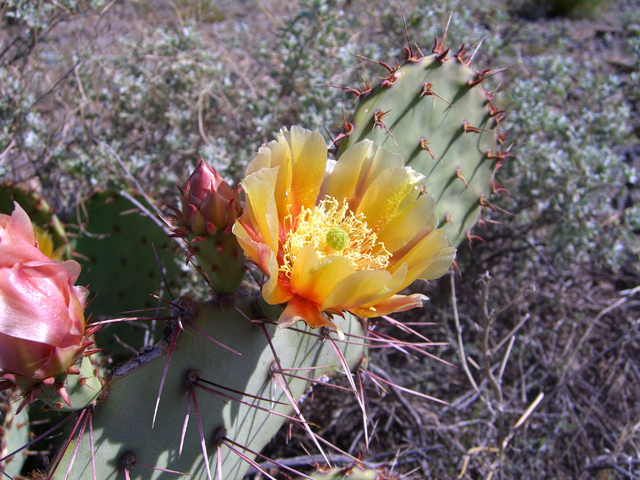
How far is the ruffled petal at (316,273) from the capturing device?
2.50 ft

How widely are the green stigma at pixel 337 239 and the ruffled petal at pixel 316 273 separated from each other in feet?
0.57

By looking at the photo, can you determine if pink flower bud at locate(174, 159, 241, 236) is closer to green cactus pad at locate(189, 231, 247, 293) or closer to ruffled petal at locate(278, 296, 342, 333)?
green cactus pad at locate(189, 231, 247, 293)

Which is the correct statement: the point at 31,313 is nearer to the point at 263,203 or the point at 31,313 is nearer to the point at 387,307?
the point at 263,203

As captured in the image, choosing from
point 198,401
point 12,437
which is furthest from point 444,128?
point 12,437

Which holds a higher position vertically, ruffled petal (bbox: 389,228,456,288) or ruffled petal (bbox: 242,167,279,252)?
ruffled petal (bbox: 242,167,279,252)

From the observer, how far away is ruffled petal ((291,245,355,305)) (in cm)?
76

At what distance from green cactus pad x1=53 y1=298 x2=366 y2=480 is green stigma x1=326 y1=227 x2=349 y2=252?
0.22 meters

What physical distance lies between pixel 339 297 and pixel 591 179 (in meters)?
1.72

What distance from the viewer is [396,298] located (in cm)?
82

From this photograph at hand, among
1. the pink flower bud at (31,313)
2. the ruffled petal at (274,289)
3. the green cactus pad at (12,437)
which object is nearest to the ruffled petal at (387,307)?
the ruffled petal at (274,289)

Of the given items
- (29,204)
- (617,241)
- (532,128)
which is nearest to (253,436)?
(29,204)

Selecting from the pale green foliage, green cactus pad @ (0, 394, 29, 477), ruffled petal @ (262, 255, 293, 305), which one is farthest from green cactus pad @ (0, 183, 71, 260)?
the pale green foliage

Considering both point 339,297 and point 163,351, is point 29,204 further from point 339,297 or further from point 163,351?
point 339,297

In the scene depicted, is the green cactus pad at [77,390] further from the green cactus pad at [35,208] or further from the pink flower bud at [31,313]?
the green cactus pad at [35,208]
